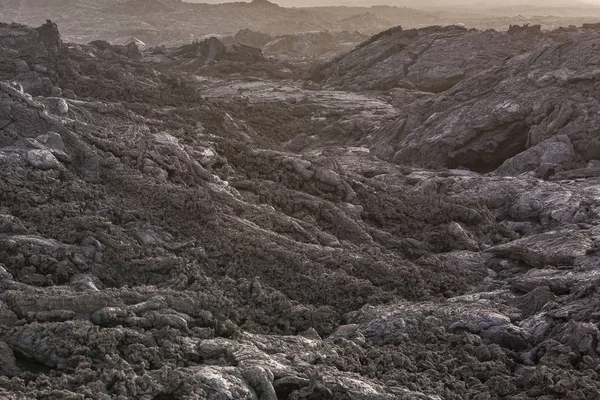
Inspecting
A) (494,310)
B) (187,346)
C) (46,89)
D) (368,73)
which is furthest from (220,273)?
(368,73)

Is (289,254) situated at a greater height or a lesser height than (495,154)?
lesser

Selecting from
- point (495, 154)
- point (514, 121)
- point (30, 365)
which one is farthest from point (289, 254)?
point (514, 121)

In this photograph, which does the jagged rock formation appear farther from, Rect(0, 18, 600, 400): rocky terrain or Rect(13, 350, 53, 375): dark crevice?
Rect(13, 350, 53, 375): dark crevice

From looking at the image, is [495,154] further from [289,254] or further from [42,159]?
[42,159]

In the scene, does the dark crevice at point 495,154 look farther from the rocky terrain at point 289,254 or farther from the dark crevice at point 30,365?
the dark crevice at point 30,365

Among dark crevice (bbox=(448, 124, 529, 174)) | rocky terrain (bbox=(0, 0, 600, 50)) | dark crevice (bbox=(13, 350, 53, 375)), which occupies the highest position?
rocky terrain (bbox=(0, 0, 600, 50))

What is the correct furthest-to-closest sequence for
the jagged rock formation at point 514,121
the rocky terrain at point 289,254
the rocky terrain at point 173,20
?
the rocky terrain at point 173,20
the jagged rock formation at point 514,121
the rocky terrain at point 289,254

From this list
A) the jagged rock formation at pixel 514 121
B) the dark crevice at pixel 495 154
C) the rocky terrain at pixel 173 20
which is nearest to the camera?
the jagged rock formation at pixel 514 121

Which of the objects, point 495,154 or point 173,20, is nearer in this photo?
point 495,154

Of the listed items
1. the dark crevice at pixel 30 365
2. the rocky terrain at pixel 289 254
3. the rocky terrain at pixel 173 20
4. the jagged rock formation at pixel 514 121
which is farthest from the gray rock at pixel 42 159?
the rocky terrain at pixel 173 20

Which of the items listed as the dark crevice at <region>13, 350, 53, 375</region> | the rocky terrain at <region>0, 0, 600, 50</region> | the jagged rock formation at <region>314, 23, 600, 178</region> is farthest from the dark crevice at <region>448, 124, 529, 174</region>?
the rocky terrain at <region>0, 0, 600, 50</region>
